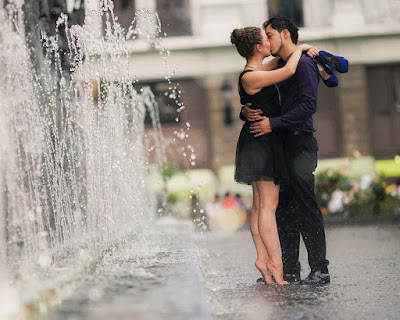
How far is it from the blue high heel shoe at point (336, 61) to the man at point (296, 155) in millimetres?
111

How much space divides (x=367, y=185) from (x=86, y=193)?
7.87 m

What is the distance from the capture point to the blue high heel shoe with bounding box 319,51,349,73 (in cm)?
553

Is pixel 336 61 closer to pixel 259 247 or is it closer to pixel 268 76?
pixel 268 76

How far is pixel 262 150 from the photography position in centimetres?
539

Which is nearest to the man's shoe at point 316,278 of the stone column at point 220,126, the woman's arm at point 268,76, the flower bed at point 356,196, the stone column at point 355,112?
the woman's arm at point 268,76

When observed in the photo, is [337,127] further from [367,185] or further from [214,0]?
[367,185]

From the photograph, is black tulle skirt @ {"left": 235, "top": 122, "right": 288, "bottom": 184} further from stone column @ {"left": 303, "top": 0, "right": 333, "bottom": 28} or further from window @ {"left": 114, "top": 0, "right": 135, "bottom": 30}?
window @ {"left": 114, "top": 0, "right": 135, "bottom": 30}

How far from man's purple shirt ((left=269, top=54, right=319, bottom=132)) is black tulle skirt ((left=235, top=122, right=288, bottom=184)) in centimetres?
10

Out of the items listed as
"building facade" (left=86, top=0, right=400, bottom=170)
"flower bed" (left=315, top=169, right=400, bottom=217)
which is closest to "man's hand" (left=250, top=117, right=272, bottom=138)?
"flower bed" (left=315, top=169, right=400, bottom=217)

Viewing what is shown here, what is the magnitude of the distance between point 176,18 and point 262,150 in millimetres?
18324

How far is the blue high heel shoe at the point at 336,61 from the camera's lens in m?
5.53

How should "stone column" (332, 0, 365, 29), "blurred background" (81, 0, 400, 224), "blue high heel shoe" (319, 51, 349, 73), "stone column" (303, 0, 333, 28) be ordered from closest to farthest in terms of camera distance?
"blue high heel shoe" (319, 51, 349, 73) < "blurred background" (81, 0, 400, 224) < "stone column" (332, 0, 365, 29) < "stone column" (303, 0, 333, 28)

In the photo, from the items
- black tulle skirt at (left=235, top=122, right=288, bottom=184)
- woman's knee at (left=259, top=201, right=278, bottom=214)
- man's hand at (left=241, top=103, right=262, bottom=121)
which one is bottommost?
woman's knee at (left=259, top=201, right=278, bottom=214)

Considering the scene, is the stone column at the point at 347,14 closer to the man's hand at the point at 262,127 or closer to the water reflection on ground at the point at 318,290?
the water reflection on ground at the point at 318,290
